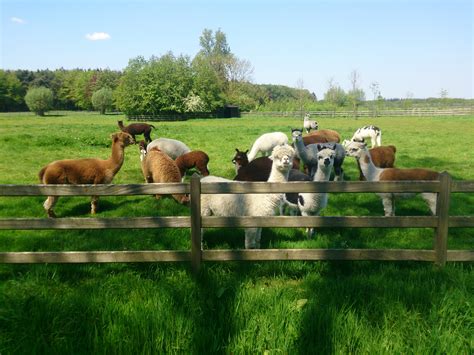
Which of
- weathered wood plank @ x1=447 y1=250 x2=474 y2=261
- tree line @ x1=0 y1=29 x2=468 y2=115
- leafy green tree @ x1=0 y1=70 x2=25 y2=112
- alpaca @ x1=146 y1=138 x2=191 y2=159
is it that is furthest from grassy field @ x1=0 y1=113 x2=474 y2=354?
leafy green tree @ x1=0 y1=70 x2=25 y2=112

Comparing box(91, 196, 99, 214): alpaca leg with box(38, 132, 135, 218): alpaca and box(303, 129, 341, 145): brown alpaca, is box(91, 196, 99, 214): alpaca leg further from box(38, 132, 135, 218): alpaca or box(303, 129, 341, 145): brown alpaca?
box(303, 129, 341, 145): brown alpaca

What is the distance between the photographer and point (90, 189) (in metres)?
4.41

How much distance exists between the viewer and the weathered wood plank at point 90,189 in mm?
4371

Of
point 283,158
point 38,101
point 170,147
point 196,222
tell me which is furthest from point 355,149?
point 38,101

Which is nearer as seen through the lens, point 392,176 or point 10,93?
point 392,176

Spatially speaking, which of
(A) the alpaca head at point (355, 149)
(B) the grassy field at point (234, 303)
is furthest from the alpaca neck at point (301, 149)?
(B) the grassy field at point (234, 303)

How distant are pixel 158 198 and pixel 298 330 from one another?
586cm

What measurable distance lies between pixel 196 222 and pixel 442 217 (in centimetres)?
290

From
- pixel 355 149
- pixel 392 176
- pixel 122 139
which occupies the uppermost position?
pixel 122 139

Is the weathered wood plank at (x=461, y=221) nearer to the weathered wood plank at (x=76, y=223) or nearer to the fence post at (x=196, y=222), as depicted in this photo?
the fence post at (x=196, y=222)

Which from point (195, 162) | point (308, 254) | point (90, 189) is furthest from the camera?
point (195, 162)

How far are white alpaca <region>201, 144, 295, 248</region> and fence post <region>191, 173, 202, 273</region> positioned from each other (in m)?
1.07

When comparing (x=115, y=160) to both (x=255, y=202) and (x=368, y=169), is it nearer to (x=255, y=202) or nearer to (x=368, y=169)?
(x=255, y=202)

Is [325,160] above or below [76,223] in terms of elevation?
above
